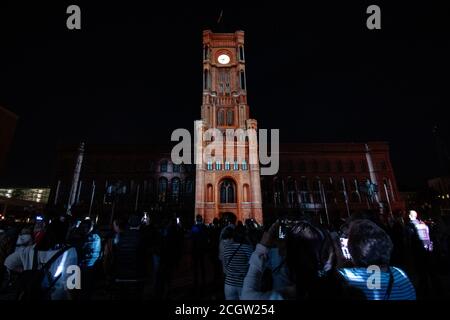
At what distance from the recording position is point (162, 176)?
38.0 meters

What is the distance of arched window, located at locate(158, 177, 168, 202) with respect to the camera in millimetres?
36938

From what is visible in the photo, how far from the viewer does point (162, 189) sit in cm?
3750

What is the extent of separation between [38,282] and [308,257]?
3044 millimetres

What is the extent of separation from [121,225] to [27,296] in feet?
7.81

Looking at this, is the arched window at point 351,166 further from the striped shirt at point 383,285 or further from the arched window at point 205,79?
the striped shirt at point 383,285

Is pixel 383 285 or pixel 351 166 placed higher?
pixel 351 166

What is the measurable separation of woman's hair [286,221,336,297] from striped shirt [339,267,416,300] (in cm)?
21

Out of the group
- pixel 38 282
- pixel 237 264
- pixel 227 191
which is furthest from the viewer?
pixel 227 191

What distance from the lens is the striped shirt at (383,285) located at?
1755 mm

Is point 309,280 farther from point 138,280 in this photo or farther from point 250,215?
point 250,215

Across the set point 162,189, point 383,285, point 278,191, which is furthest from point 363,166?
point 383,285

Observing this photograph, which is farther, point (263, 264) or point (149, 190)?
point (149, 190)

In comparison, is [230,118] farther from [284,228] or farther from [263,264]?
[263,264]

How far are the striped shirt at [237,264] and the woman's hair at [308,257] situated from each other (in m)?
1.45
